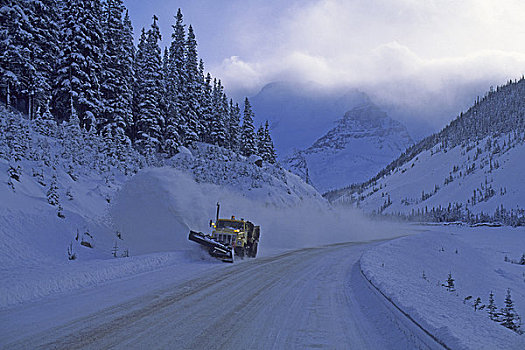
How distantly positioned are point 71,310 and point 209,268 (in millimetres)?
6803

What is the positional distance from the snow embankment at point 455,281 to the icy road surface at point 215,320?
1.51 feet

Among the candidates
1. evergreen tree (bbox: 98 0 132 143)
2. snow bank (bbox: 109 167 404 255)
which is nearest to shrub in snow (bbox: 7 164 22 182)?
snow bank (bbox: 109 167 404 255)

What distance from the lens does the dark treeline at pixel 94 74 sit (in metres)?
30.8

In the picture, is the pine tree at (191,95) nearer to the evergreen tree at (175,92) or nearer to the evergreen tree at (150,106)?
the evergreen tree at (175,92)

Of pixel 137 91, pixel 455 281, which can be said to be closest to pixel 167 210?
pixel 455 281

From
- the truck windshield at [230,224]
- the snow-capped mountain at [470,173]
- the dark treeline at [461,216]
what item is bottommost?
the truck windshield at [230,224]

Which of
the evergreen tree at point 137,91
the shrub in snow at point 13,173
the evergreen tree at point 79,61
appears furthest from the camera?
the evergreen tree at point 137,91

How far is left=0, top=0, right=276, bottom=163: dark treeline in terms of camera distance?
101 ft

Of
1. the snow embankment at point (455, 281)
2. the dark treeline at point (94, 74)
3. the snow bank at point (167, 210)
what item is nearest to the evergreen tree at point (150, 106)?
the dark treeline at point (94, 74)

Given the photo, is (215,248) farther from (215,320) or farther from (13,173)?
(13,173)

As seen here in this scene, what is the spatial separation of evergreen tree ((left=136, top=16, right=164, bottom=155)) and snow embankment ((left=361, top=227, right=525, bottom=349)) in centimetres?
2742

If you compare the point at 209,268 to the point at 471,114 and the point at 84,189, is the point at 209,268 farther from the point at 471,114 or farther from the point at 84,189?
the point at 471,114

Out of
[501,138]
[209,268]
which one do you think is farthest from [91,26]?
[501,138]

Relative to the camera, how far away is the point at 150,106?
3962cm
